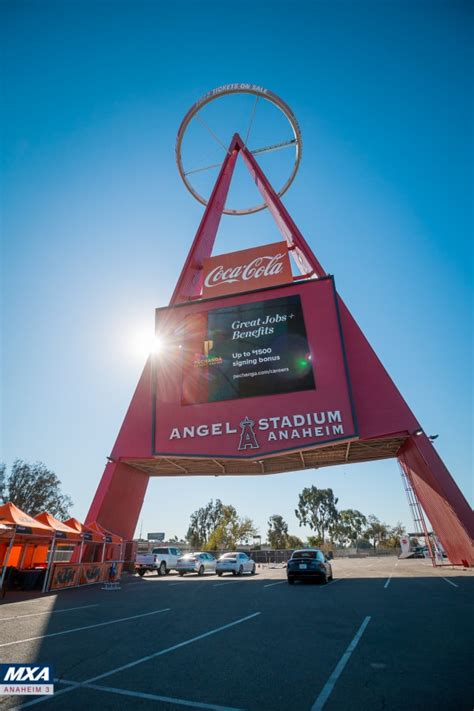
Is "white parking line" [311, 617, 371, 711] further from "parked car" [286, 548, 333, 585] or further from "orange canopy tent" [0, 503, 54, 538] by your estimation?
"orange canopy tent" [0, 503, 54, 538]

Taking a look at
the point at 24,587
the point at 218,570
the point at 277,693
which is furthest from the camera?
the point at 218,570

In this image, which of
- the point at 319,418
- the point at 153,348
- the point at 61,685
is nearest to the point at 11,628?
the point at 61,685

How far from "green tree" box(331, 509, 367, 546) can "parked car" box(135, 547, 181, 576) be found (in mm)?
57734

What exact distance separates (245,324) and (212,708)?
62.6 feet

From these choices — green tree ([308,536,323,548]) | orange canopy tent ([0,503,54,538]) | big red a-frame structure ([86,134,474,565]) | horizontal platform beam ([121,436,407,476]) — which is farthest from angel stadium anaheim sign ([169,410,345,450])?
green tree ([308,536,323,548])

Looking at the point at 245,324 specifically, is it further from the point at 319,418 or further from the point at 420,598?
the point at 420,598

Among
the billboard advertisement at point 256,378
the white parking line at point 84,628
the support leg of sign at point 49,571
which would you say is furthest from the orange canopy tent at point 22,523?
A: the white parking line at point 84,628

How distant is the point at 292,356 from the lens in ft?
66.9

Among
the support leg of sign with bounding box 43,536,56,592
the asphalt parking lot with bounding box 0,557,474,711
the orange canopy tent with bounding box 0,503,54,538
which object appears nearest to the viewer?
the asphalt parking lot with bounding box 0,557,474,711

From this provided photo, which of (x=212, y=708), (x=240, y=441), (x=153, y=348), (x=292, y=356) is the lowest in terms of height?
(x=212, y=708)

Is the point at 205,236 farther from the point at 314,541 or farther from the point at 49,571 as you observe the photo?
the point at 314,541

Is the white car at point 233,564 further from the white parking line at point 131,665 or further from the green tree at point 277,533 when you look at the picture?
the green tree at point 277,533

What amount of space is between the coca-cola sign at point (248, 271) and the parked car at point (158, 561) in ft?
57.9

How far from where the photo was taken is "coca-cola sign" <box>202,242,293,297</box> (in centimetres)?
2428
